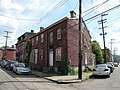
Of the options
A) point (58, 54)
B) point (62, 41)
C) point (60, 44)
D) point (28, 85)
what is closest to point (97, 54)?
point (58, 54)

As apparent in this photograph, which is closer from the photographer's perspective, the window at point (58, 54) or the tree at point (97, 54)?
the window at point (58, 54)

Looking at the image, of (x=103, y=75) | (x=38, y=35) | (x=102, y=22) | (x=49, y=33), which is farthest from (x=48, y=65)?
(x=102, y=22)

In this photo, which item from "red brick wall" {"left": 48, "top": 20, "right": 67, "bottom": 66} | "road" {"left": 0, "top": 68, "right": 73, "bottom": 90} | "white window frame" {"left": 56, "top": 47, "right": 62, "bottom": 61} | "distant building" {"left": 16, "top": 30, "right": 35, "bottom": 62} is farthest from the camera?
"distant building" {"left": 16, "top": 30, "right": 35, "bottom": 62}

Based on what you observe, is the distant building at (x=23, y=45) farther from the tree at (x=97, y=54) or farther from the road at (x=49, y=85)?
the road at (x=49, y=85)

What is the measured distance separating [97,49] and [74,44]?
20.7m

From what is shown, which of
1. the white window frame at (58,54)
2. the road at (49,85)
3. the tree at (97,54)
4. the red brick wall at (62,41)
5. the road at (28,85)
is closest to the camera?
the road at (28,85)

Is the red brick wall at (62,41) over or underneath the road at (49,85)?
over

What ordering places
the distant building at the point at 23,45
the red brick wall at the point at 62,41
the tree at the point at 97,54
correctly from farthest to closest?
the distant building at the point at 23,45
the tree at the point at 97,54
the red brick wall at the point at 62,41

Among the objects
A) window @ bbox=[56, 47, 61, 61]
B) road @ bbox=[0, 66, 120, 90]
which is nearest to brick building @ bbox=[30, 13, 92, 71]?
window @ bbox=[56, 47, 61, 61]

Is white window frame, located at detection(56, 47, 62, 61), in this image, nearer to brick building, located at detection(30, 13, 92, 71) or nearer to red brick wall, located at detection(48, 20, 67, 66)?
brick building, located at detection(30, 13, 92, 71)

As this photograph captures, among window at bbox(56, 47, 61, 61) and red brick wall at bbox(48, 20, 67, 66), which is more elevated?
red brick wall at bbox(48, 20, 67, 66)

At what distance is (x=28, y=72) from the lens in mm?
23328

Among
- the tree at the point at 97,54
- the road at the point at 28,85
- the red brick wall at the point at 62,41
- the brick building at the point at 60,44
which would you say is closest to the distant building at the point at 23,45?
the brick building at the point at 60,44

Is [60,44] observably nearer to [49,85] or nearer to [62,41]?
[62,41]
